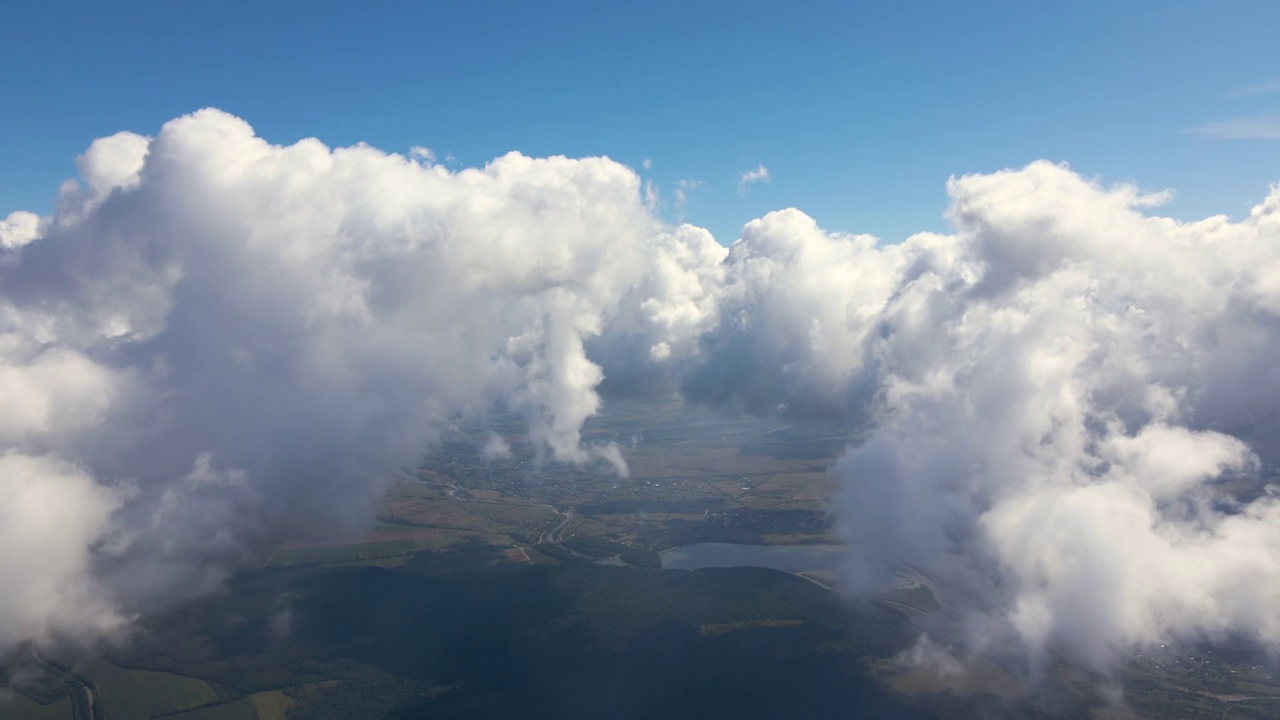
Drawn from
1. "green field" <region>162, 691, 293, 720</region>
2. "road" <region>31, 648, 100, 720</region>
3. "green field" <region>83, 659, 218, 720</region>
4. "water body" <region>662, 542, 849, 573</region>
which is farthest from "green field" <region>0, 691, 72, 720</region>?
"water body" <region>662, 542, 849, 573</region>

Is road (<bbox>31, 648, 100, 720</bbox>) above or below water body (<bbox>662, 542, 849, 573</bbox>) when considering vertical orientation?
below

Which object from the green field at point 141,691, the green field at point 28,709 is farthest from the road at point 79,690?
the green field at point 28,709

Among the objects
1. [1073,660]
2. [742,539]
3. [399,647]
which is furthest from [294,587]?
[1073,660]

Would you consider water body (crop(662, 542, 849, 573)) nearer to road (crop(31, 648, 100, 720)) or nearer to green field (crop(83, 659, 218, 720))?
green field (crop(83, 659, 218, 720))

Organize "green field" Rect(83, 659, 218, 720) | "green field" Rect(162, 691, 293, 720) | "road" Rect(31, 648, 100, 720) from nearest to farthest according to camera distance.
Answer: "road" Rect(31, 648, 100, 720), "green field" Rect(162, 691, 293, 720), "green field" Rect(83, 659, 218, 720)

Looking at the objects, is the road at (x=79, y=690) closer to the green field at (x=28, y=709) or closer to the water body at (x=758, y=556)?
the green field at (x=28, y=709)

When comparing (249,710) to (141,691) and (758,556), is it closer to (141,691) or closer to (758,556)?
(141,691)

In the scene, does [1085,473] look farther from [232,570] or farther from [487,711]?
[232,570]

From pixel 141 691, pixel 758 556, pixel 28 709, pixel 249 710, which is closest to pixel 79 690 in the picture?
pixel 28 709
